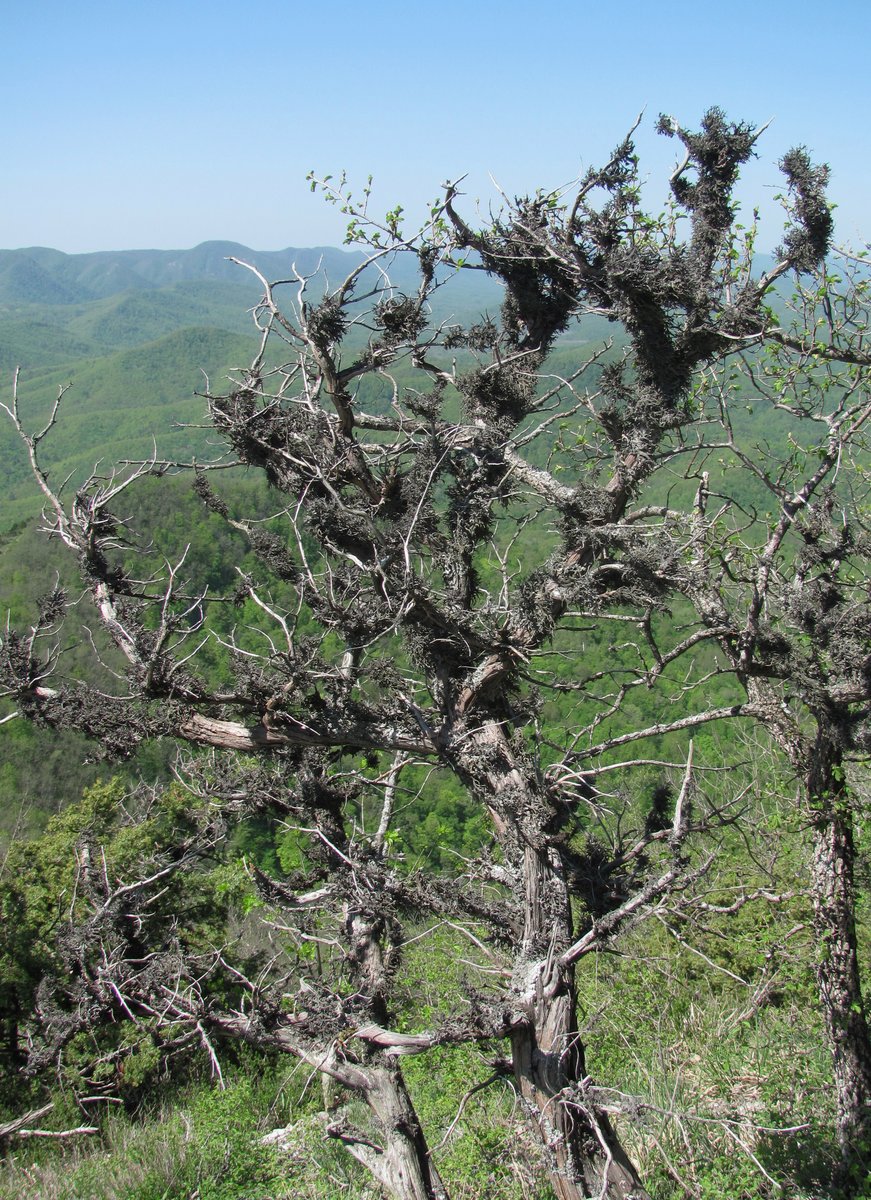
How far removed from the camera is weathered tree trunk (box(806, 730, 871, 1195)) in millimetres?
4724

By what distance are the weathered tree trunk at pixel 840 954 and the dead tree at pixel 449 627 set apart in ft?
3.11

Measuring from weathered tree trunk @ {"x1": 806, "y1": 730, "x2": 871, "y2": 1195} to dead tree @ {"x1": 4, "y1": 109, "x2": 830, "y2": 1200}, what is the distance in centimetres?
95

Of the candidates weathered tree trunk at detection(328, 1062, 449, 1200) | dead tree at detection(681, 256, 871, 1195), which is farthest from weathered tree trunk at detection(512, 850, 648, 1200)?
dead tree at detection(681, 256, 871, 1195)

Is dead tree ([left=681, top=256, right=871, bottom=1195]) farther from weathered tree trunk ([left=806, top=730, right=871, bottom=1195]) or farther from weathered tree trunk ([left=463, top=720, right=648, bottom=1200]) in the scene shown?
weathered tree trunk ([left=463, top=720, right=648, bottom=1200])

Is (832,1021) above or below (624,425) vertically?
below

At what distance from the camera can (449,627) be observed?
4.14m

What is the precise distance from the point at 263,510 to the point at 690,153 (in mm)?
42378

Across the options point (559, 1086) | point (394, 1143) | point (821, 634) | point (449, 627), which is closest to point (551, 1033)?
point (559, 1086)

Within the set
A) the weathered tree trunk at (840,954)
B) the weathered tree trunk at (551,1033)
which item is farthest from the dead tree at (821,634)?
the weathered tree trunk at (551,1033)

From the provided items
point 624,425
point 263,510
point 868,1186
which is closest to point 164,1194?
point 868,1186

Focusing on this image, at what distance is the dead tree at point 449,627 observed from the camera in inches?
154

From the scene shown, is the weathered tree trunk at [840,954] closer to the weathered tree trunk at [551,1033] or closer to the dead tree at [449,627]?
the dead tree at [449,627]

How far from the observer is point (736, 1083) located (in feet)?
20.2

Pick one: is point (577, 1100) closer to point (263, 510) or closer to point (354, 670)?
point (354, 670)
